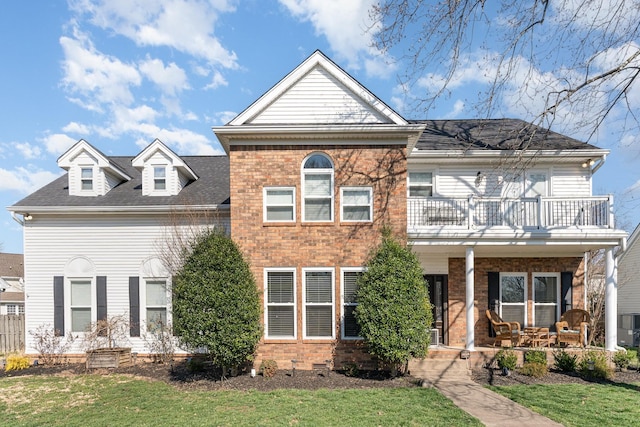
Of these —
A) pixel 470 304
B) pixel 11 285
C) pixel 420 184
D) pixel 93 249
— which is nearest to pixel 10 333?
pixel 93 249

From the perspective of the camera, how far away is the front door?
13.5m

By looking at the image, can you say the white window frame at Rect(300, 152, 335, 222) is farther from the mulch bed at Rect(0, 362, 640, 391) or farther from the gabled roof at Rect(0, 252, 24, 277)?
the gabled roof at Rect(0, 252, 24, 277)

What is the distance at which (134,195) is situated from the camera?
561 inches

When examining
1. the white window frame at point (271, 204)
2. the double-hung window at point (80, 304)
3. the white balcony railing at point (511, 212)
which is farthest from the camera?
the double-hung window at point (80, 304)

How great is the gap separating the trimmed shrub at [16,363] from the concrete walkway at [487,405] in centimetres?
1180

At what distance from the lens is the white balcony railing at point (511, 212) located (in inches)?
478

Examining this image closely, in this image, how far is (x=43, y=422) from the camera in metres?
7.62

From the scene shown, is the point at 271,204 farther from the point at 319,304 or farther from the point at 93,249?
the point at 93,249

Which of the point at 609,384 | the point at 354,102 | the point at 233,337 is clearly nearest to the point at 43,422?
the point at 233,337

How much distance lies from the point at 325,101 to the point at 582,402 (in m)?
9.36

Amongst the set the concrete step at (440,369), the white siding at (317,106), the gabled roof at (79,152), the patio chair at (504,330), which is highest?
the white siding at (317,106)

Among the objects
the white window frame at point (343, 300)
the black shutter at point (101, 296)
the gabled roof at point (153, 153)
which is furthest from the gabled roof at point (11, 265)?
the white window frame at point (343, 300)

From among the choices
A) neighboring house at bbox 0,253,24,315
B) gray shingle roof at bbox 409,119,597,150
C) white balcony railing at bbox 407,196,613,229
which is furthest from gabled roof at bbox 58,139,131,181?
neighboring house at bbox 0,253,24,315

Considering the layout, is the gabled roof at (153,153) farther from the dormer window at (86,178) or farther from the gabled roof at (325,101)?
the gabled roof at (325,101)
